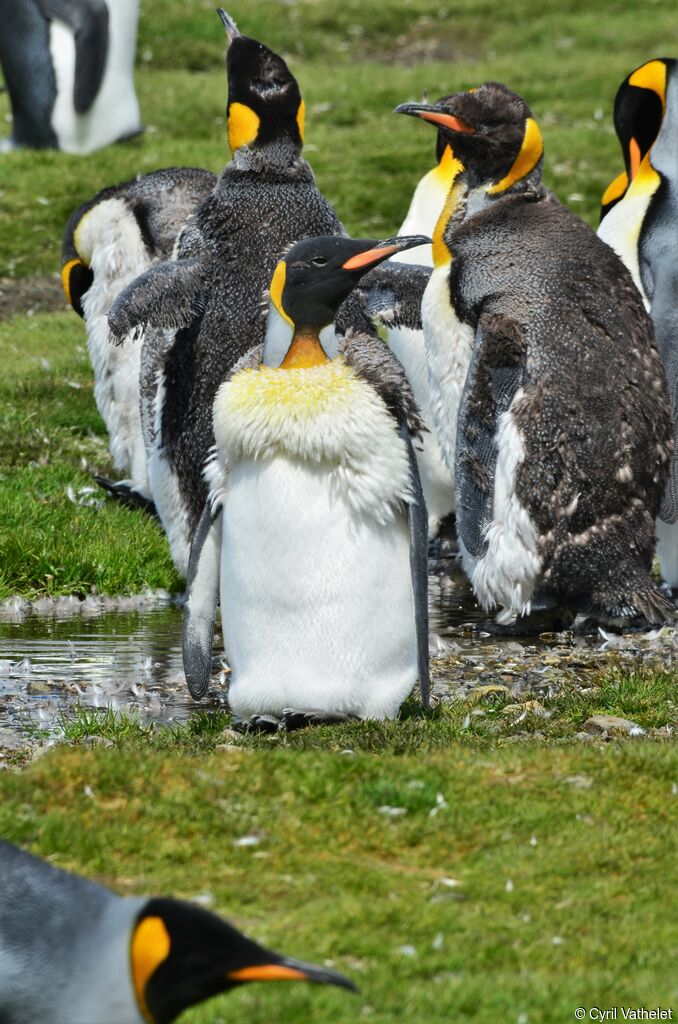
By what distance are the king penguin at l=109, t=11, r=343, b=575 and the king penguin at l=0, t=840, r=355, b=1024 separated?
3.86 metres

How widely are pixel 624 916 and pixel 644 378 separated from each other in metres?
3.62

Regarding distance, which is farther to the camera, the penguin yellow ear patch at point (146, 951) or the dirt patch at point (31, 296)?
the dirt patch at point (31, 296)

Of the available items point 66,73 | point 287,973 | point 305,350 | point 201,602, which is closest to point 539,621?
point 201,602

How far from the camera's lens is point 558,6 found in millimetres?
25406

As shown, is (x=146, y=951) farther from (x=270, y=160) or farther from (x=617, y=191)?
(x=617, y=191)

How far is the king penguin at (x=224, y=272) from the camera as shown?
668cm

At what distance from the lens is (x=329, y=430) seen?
17.0 ft

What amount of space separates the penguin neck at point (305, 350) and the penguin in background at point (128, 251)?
126 inches

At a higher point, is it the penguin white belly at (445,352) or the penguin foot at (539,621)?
the penguin white belly at (445,352)

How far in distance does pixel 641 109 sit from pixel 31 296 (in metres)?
6.63

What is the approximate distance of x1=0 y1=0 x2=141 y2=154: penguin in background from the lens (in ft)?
55.9

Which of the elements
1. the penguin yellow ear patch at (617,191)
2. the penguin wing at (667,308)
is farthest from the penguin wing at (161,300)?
the penguin yellow ear patch at (617,191)

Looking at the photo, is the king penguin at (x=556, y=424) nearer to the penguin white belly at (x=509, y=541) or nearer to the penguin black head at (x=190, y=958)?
the penguin white belly at (x=509, y=541)

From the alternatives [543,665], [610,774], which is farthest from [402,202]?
[610,774]
